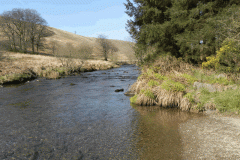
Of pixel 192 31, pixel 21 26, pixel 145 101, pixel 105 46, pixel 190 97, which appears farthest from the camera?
pixel 105 46

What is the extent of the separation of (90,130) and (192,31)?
1419 cm

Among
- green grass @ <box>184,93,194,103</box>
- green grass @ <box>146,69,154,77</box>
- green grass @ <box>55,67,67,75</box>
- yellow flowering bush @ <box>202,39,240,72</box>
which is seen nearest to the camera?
green grass @ <box>184,93,194,103</box>

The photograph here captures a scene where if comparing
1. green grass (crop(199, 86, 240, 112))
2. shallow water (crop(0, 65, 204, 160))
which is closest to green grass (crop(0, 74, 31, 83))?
shallow water (crop(0, 65, 204, 160))

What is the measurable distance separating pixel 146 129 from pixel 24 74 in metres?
23.0

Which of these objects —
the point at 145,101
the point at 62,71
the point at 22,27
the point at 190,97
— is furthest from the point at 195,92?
the point at 22,27

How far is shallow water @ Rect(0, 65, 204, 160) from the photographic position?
5996mm

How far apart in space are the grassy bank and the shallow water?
30.0 inches

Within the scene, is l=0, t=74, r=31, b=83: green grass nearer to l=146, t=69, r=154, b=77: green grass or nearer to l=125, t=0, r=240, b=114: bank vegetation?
l=125, t=0, r=240, b=114: bank vegetation

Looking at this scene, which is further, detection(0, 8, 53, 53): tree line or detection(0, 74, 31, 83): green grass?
detection(0, 8, 53, 53): tree line

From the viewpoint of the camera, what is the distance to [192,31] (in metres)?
16.0

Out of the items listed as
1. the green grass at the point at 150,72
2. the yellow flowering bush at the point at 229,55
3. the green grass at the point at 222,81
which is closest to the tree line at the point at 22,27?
the green grass at the point at 150,72

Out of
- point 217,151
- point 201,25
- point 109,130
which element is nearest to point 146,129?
point 109,130

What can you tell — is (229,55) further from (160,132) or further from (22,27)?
(22,27)

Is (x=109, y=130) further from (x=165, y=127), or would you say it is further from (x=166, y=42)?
(x=166, y=42)
